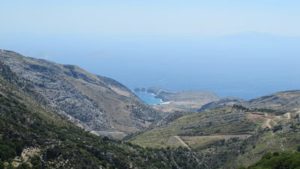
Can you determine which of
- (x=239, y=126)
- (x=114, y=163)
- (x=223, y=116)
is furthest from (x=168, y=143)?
(x=114, y=163)

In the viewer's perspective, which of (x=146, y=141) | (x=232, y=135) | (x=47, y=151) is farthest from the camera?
(x=146, y=141)

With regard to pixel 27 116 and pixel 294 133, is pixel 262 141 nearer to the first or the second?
pixel 294 133

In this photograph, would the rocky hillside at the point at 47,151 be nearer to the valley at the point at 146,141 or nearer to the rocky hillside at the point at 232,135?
the valley at the point at 146,141

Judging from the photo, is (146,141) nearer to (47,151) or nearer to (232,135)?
(232,135)

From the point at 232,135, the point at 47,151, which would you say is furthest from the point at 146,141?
the point at 47,151

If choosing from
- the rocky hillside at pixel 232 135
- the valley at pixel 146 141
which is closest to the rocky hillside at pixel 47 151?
the valley at pixel 146 141

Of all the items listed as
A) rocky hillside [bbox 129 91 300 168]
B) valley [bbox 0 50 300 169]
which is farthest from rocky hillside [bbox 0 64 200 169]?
rocky hillside [bbox 129 91 300 168]

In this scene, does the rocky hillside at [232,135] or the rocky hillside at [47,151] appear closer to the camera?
the rocky hillside at [47,151]

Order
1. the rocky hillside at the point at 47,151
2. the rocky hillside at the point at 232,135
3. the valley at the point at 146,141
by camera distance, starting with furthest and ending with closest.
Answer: the rocky hillside at the point at 232,135 < the valley at the point at 146,141 < the rocky hillside at the point at 47,151

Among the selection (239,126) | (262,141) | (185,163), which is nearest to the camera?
(185,163)

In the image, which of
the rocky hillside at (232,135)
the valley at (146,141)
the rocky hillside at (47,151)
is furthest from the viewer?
the rocky hillside at (232,135)

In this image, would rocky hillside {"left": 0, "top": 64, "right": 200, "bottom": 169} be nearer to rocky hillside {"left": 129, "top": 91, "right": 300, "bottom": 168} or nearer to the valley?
the valley
